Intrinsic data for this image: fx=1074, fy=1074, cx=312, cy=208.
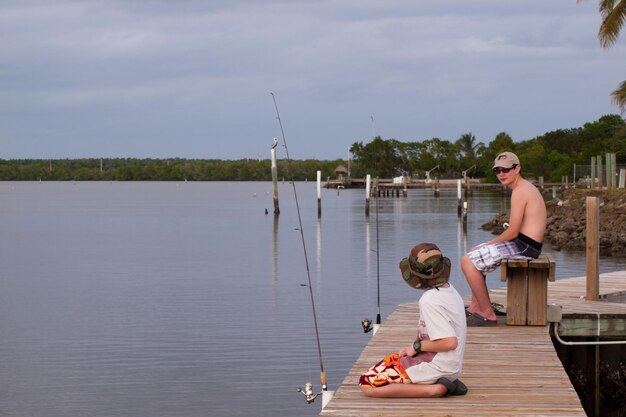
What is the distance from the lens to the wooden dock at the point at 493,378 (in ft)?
25.8

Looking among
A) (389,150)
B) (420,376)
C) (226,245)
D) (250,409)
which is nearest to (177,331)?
(250,409)

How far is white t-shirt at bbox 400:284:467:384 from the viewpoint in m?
8.02

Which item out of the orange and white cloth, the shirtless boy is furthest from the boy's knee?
the shirtless boy

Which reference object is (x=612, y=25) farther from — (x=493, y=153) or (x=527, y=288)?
(x=493, y=153)

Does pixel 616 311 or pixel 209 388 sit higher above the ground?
pixel 616 311

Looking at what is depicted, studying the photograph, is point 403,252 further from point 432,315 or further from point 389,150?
point 389,150

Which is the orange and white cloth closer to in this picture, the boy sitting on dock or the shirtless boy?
the boy sitting on dock

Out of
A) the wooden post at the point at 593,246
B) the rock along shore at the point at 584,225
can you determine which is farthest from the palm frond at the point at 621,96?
the wooden post at the point at 593,246

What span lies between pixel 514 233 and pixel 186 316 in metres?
14.5

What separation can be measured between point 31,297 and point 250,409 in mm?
16360

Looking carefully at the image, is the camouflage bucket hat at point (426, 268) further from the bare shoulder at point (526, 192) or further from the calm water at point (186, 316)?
the calm water at point (186, 316)

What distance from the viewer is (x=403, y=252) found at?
44250mm

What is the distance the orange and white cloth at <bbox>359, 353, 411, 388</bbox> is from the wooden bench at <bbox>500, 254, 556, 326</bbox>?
3.18 metres

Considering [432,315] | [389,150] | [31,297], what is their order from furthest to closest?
[389,150]
[31,297]
[432,315]
